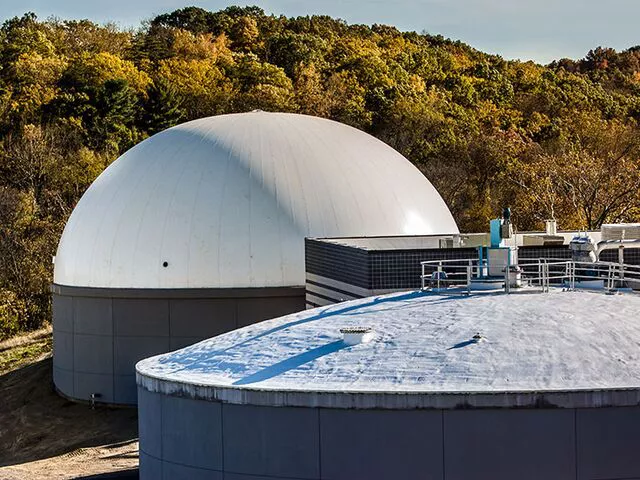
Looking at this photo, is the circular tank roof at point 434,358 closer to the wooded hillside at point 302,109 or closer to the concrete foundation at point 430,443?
the concrete foundation at point 430,443

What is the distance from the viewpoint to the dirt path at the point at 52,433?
29.5 meters

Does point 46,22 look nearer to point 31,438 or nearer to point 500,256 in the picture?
point 31,438

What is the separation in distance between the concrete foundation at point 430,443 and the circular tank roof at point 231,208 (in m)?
17.8

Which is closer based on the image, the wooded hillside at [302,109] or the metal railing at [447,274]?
the metal railing at [447,274]

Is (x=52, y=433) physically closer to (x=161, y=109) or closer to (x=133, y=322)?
(x=133, y=322)

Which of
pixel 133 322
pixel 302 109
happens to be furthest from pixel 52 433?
pixel 302 109

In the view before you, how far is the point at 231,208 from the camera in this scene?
36562 mm

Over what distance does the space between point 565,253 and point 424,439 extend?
44.0ft

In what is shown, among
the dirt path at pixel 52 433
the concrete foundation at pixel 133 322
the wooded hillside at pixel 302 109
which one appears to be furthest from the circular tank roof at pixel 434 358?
the wooded hillside at pixel 302 109

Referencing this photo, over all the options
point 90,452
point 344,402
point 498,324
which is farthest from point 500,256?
point 90,452

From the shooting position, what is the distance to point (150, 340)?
35.9 m

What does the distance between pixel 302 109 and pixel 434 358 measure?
63.5 m

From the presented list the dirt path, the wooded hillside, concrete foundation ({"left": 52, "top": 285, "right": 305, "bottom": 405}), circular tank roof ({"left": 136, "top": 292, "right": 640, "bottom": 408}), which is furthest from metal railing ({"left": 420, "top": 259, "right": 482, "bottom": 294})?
the wooded hillside

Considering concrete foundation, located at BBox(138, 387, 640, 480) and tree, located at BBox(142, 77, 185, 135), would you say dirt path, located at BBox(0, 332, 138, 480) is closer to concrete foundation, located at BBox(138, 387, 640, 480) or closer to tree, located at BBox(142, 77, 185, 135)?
concrete foundation, located at BBox(138, 387, 640, 480)
